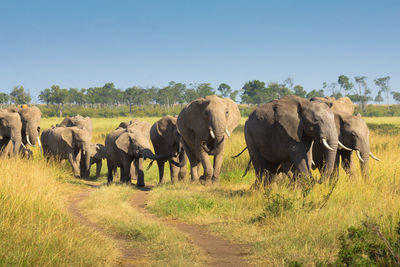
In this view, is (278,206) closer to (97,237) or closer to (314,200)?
(314,200)

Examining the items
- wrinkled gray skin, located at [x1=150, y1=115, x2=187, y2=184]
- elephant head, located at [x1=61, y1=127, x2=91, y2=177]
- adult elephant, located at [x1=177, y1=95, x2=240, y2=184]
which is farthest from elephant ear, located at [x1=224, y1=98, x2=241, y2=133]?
elephant head, located at [x1=61, y1=127, x2=91, y2=177]

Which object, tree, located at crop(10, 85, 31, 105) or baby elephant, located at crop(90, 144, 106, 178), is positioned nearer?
baby elephant, located at crop(90, 144, 106, 178)

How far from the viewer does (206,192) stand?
957 cm

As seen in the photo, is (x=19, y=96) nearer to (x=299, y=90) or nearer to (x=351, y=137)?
(x=299, y=90)

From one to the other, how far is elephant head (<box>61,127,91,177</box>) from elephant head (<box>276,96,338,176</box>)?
8.23m

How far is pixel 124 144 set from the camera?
38.8 ft

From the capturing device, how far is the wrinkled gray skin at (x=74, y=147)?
1472 centimetres

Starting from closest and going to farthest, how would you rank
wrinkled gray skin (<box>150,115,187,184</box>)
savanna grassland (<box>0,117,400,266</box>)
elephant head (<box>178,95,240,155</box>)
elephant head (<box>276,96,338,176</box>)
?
savanna grassland (<box>0,117,400,266</box>), elephant head (<box>276,96,338,176</box>), elephant head (<box>178,95,240,155</box>), wrinkled gray skin (<box>150,115,187,184</box>)

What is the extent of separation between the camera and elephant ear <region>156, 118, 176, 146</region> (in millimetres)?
12524

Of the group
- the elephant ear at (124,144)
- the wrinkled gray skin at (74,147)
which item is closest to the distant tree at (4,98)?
the wrinkled gray skin at (74,147)

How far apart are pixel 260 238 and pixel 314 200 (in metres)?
1.50

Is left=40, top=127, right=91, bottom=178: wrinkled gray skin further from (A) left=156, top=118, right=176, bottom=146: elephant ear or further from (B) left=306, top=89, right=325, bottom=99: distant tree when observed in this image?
(B) left=306, top=89, right=325, bottom=99: distant tree

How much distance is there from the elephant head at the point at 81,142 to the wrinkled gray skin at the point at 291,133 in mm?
7459

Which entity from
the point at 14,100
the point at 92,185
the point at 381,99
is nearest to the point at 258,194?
the point at 92,185
